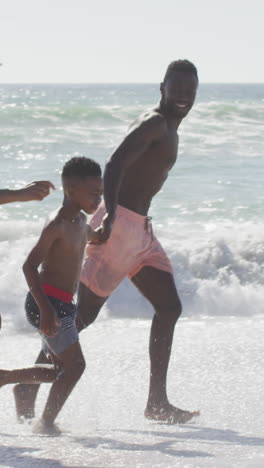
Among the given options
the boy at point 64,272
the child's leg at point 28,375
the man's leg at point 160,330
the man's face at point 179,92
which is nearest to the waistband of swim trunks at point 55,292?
the boy at point 64,272

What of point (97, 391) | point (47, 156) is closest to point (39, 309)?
point (97, 391)

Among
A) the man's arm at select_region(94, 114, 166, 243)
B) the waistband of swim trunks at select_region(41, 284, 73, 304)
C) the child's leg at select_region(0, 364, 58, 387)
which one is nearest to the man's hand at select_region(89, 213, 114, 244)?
the man's arm at select_region(94, 114, 166, 243)

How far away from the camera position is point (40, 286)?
10.6 ft

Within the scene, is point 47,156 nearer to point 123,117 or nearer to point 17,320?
point 123,117

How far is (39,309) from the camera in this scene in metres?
3.27

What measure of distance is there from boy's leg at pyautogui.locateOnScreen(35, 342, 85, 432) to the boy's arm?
0.13 metres

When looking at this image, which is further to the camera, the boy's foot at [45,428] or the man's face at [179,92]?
the man's face at [179,92]

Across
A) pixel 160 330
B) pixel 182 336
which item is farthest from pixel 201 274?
pixel 160 330

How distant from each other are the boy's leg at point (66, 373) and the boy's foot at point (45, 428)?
0.06m

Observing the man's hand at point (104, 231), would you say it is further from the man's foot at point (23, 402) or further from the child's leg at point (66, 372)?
the man's foot at point (23, 402)

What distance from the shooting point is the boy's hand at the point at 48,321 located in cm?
324

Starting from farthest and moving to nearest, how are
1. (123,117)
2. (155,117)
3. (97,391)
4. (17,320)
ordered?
(123,117) → (17,320) → (97,391) → (155,117)

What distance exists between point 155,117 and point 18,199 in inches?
37.3
